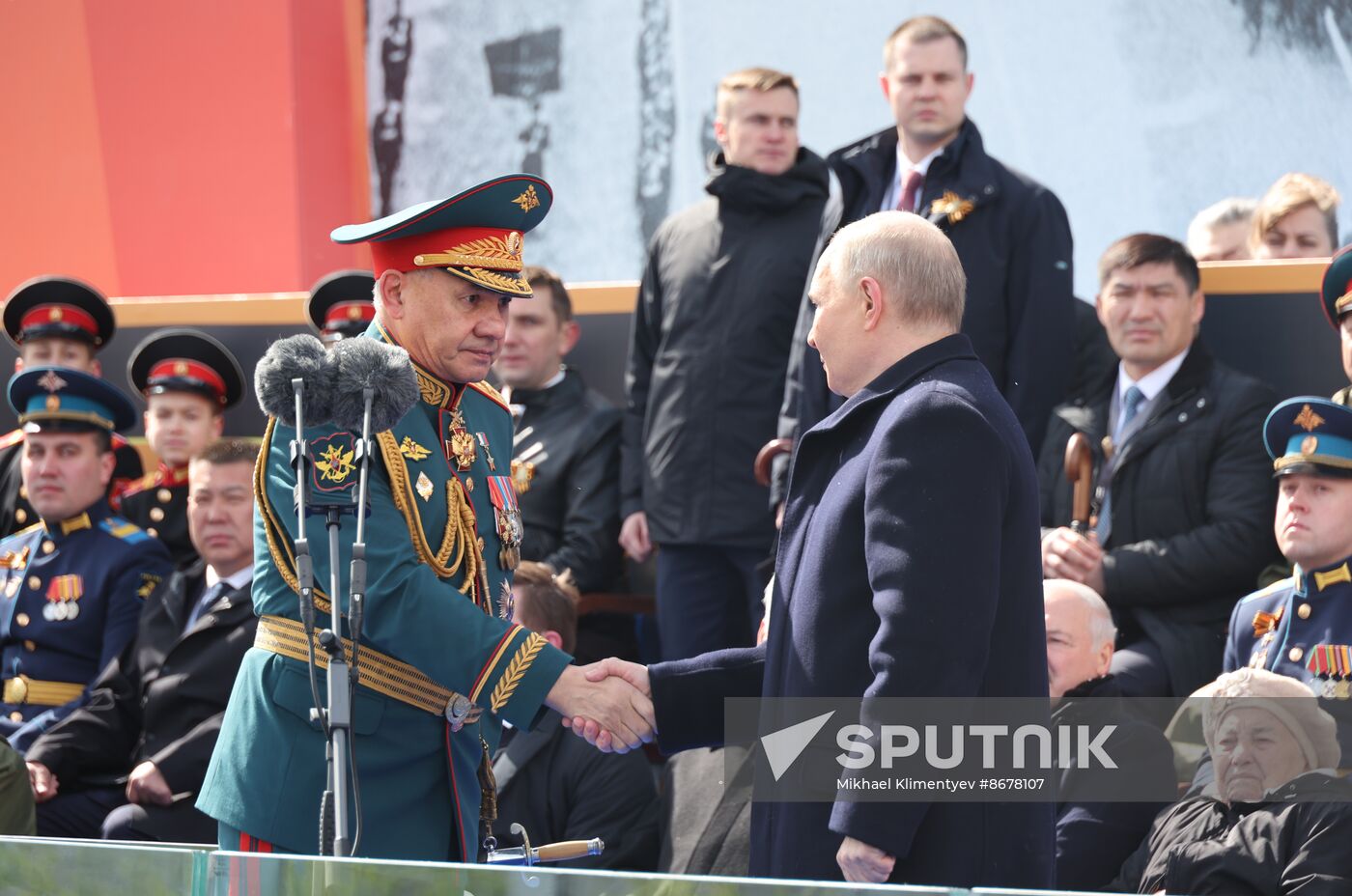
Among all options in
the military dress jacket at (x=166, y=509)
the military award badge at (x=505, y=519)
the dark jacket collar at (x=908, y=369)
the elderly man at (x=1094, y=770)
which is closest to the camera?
the dark jacket collar at (x=908, y=369)

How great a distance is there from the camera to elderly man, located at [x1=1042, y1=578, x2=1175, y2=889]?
420 centimetres

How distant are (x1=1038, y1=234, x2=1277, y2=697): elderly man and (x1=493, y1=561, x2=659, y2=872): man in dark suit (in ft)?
4.28

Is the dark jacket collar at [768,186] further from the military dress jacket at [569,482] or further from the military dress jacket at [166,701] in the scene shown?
the military dress jacket at [166,701]

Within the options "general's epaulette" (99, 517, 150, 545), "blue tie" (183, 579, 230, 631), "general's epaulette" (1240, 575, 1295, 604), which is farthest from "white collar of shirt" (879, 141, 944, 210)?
"general's epaulette" (99, 517, 150, 545)

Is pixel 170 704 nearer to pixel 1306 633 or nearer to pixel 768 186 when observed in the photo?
pixel 768 186

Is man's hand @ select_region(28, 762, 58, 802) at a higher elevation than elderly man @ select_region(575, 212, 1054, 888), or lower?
lower

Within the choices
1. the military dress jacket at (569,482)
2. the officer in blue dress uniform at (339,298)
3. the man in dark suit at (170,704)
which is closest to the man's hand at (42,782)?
the man in dark suit at (170,704)

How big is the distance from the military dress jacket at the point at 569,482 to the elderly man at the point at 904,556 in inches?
107

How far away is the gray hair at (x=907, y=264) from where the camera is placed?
3049mm

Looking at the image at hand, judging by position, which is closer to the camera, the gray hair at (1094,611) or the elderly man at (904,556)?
the elderly man at (904,556)

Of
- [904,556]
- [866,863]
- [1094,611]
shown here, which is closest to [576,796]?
[1094,611]

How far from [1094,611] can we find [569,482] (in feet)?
6.61

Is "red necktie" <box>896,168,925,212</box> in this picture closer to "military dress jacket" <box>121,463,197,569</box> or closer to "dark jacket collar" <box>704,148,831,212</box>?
"dark jacket collar" <box>704,148,831,212</box>

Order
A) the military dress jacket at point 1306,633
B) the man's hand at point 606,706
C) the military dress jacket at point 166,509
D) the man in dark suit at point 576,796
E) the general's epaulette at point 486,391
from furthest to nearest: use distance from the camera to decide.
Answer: the military dress jacket at point 166,509 → the man in dark suit at point 576,796 → the military dress jacket at point 1306,633 → the general's epaulette at point 486,391 → the man's hand at point 606,706
